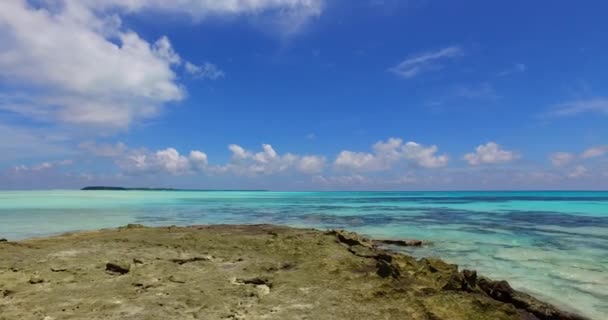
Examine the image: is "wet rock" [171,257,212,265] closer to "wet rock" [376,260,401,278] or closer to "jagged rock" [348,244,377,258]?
"jagged rock" [348,244,377,258]

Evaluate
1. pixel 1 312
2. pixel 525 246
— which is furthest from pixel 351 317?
pixel 525 246

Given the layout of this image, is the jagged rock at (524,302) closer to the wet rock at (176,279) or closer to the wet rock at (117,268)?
the wet rock at (176,279)

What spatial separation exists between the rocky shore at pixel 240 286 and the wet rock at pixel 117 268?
25mm

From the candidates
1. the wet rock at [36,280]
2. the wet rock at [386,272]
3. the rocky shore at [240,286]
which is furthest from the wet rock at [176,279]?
the wet rock at [386,272]

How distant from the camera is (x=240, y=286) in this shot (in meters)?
9.42

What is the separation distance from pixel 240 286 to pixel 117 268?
350 centimetres

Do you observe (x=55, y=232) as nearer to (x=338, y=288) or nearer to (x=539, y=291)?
(x=338, y=288)

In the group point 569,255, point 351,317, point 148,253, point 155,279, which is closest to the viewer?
point 351,317

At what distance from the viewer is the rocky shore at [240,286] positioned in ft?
25.8

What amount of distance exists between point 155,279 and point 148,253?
11.5 feet

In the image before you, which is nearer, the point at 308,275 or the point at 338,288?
the point at 338,288

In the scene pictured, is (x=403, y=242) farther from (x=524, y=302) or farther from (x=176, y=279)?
(x=176, y=279)

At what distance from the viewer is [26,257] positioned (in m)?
12.4

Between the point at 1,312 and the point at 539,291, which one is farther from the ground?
the point at 1,312
